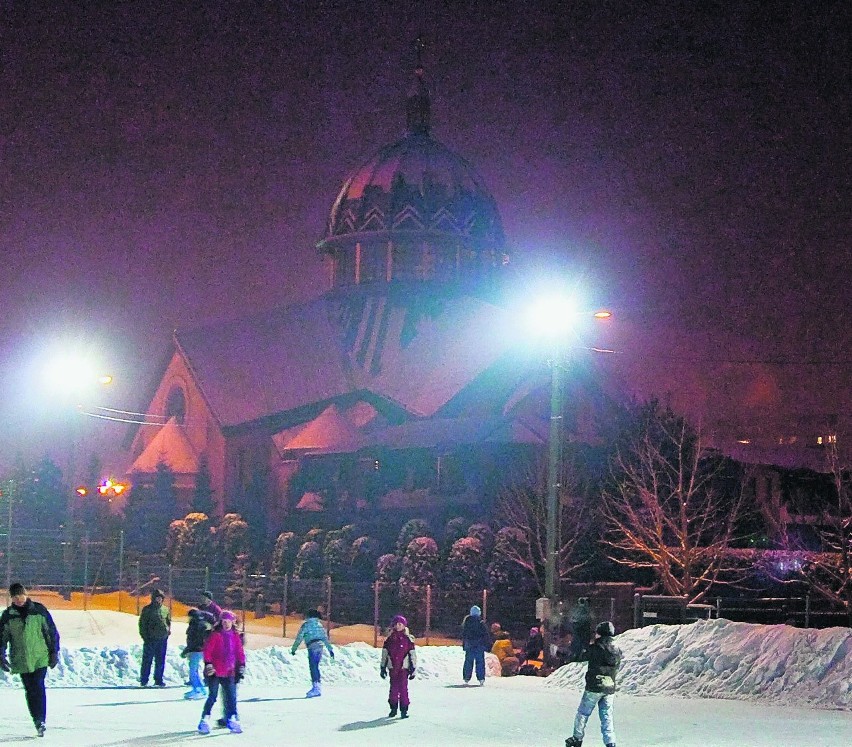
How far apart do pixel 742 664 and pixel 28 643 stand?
1028 cm

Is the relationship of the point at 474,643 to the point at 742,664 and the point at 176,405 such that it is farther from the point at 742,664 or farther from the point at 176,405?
the point at 176,405

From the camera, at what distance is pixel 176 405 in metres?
70.6

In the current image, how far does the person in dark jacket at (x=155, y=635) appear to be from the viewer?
19.8 m

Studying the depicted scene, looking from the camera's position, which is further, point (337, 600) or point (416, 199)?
point (416, 199)

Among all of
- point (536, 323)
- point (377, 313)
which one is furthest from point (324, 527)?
point (536, 323)

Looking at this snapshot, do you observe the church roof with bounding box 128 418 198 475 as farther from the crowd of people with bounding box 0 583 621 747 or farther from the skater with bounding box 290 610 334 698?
the skater with bounding box 290 610 334 698

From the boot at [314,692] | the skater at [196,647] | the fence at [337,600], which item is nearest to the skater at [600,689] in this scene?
the boot at [314,692]

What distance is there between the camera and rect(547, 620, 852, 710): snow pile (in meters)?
18.2

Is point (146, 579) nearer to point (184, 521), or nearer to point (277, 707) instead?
point (184, 521)

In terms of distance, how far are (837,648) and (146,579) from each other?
35.4m

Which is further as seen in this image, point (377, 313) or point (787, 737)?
point (377, 313)

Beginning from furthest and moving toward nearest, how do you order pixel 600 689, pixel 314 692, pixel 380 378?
1. pixel 380 378
2. pixel 314 692
3. pixel 600 689

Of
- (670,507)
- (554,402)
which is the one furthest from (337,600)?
(554,402)

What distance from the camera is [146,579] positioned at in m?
49.7
